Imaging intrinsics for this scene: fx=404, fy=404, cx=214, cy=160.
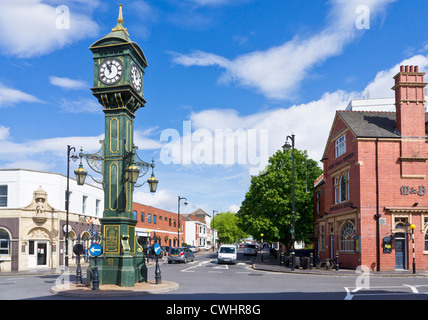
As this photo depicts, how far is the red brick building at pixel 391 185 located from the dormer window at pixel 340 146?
1.41 metres

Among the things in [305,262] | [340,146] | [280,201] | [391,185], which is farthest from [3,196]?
[391,185]

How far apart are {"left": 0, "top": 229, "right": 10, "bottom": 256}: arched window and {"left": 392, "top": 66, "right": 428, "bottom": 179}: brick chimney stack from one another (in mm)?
30568

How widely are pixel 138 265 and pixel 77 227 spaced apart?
22.6 metres

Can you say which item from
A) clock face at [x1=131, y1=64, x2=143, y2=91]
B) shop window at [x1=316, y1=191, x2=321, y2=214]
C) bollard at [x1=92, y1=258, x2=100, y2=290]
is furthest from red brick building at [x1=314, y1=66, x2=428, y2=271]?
bollard at [x1=92, y1=258, x2=100, y2=290]

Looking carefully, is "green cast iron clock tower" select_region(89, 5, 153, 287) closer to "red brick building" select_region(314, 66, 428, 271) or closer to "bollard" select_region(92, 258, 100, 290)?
"bollard" select_region(92, 258, 100, 290)

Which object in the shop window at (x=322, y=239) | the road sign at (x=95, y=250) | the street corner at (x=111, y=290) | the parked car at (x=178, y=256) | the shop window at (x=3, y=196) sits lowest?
the parked car at (x=178, y=256)

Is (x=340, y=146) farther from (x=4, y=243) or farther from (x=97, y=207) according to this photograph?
(x=4, y=243)

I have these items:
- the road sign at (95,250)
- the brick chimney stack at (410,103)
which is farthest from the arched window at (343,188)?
the road sign at (95,250)

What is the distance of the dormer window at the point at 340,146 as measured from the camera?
3340cm

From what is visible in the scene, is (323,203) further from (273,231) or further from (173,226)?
(173,226)

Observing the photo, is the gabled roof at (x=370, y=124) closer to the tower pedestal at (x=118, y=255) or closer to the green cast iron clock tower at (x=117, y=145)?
the green cast iron clock tower at (x=117, y=145)

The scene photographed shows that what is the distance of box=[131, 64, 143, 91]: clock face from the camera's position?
58.6ft

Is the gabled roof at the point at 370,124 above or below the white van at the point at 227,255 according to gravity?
above
